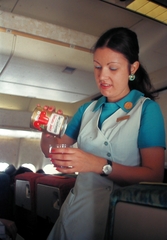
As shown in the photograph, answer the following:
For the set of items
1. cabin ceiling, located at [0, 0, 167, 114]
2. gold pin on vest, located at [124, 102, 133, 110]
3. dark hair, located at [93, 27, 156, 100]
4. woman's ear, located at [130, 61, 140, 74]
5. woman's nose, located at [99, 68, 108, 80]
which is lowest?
gold pin on vest, located at [124, 102, 133, 110]

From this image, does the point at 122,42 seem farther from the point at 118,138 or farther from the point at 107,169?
the point at 107,169

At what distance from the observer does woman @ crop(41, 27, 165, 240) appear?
49.1 inches

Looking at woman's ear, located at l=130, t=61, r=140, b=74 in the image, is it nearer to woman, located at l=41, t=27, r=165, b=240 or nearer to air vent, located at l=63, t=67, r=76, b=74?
woman, located at l=41, t=27, r=165, b=240

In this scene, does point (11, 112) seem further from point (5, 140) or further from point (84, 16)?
point (84, 16)

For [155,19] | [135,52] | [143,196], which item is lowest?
[143,196]

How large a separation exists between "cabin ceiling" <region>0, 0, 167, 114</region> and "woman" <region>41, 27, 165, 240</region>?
3.26 feet

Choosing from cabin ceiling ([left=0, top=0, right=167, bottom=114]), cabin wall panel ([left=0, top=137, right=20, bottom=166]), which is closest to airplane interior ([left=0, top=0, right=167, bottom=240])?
cabin ceiling ([left=0, top=0, right=167, bottom=114])

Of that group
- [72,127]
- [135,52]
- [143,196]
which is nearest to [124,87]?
[135,52]

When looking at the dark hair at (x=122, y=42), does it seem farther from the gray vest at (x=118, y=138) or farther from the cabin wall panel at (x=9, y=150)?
the cabin wall panel at (x=9, y=150)

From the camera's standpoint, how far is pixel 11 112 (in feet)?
16.6

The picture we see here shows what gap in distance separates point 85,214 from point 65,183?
76cm

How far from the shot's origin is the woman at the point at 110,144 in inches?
49.1

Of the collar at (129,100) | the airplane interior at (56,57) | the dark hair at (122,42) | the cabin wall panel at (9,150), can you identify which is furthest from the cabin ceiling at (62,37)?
the cabin wall panel at (9,150)

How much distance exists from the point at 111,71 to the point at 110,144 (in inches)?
16.2
